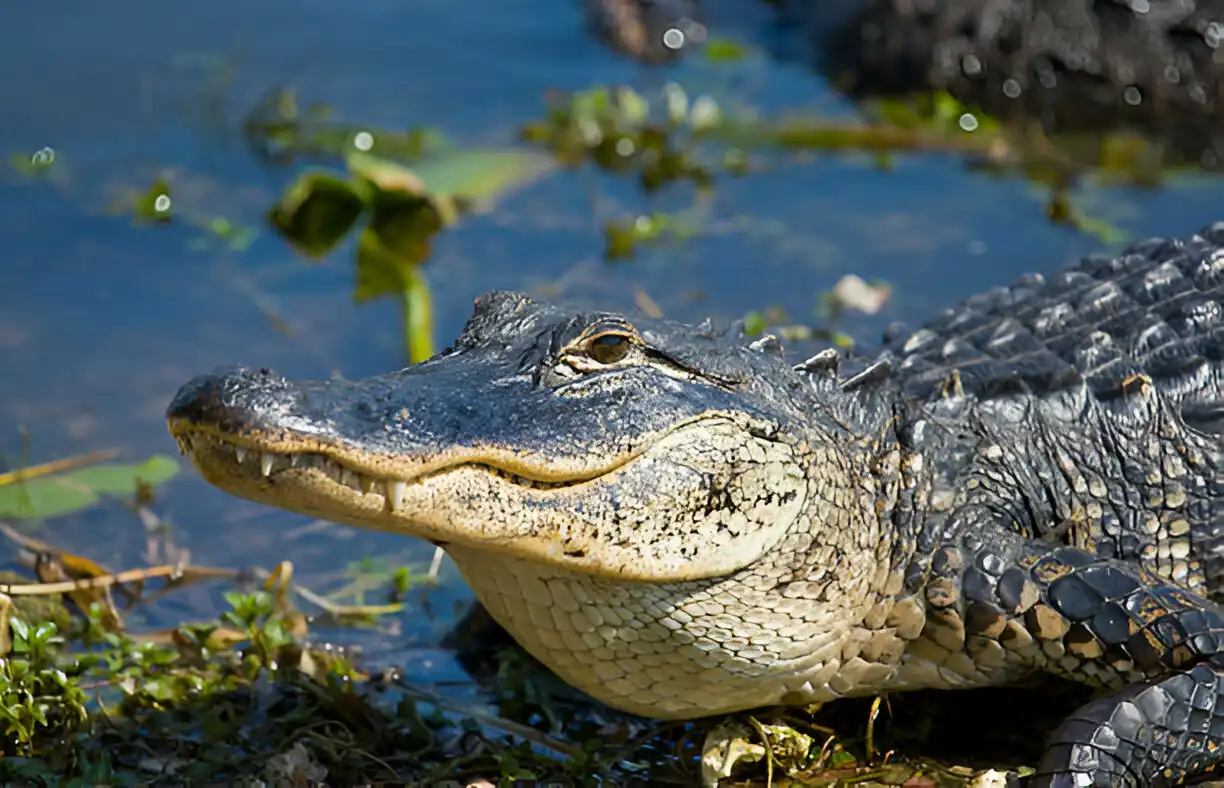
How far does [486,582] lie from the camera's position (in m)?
3.56

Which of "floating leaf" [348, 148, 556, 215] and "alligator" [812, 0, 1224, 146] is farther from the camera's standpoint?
"alligator" [812, 0, 1224, 146]

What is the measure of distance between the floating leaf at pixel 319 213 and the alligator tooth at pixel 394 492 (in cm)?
418

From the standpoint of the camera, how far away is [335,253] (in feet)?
23.2

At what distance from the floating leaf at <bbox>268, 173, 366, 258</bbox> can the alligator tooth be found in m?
4.18

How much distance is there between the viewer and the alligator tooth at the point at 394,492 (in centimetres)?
307

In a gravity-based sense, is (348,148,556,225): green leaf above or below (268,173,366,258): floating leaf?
above

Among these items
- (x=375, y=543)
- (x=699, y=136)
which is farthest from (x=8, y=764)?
(x=699, y=136)

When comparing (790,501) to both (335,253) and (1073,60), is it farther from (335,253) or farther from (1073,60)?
(1073,60)

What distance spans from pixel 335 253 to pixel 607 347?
3.80 meters

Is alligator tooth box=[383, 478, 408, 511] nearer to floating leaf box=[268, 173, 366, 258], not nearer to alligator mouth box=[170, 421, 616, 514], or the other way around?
alligator mouth box=[170, 421, 616, 514]

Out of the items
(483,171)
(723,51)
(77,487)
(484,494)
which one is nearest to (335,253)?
(483,171)

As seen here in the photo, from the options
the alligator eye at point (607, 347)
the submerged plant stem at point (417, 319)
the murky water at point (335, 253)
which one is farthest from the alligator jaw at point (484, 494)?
the submerged plant stem at point (417, 319)

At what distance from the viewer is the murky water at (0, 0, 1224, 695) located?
581cm

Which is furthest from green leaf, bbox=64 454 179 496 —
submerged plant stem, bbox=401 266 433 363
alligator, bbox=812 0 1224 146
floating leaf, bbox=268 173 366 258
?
alligator, bbox=812 0 1224 146
